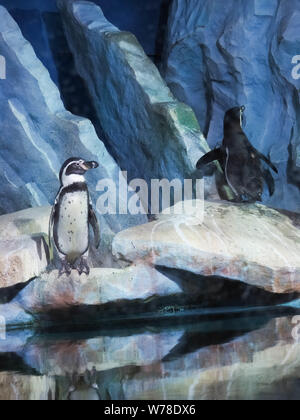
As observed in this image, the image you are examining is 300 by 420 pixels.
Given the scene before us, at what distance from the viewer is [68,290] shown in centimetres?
329

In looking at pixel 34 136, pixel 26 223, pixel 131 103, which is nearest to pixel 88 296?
pixel 26 223

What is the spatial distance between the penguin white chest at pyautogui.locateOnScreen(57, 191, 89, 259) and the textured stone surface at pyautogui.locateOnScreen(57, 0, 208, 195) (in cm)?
132

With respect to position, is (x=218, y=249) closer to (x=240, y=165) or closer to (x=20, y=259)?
(x=20, y=259)

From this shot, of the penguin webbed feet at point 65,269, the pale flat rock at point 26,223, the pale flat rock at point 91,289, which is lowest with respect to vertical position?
the pale flat rock at point 26,223

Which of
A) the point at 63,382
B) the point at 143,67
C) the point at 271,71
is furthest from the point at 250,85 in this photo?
the point at 63,382

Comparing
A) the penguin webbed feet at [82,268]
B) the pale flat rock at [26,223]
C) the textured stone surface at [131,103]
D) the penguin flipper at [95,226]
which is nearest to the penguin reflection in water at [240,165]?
the textured stone surface at [131,103]

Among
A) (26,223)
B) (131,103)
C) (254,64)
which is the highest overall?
(254,64)

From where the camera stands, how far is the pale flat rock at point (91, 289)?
3.30 metres

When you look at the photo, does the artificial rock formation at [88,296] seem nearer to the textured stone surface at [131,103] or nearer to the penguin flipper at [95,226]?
the penguin flipper at [95,226]

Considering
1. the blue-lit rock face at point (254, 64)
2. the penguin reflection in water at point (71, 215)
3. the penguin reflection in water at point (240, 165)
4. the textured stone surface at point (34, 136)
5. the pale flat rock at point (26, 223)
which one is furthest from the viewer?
the blue-lit rock face at point (254, 64)

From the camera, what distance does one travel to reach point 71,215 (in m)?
3.67

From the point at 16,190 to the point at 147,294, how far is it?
196 centimetres

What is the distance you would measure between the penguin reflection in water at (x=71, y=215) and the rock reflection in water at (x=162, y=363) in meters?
0.66

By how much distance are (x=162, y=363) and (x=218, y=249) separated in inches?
44.8
